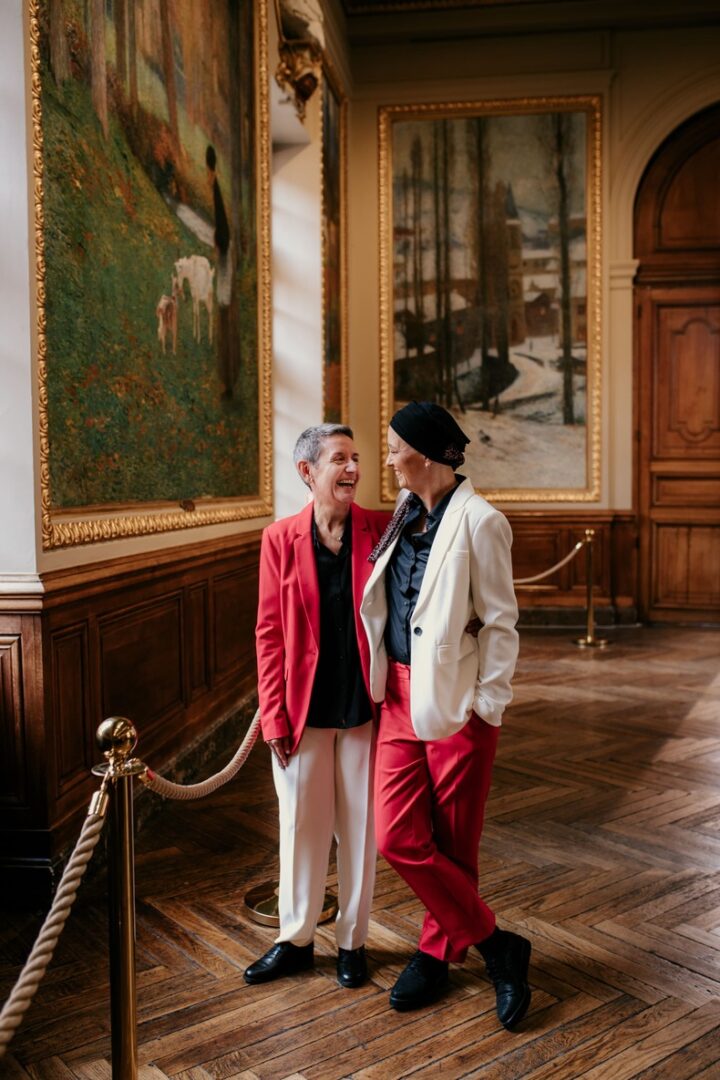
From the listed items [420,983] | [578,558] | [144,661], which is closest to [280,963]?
[420,983]

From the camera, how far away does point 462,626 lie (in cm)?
272

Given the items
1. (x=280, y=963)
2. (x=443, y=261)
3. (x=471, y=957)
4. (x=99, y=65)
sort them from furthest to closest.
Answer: (x=443, y=261), (x=99, y=65), (x=471, y=957), (x=280, y=963)

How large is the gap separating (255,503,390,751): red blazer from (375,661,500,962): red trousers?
0.74 feet

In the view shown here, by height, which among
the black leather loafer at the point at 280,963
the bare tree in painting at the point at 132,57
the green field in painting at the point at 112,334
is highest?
the bare tree in painting at the point at 132,57

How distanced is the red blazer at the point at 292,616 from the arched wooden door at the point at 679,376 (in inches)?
325

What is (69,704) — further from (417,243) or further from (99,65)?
(417,243)

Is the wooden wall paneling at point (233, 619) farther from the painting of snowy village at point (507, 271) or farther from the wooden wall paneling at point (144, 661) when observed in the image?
the painting of snowy village at point (507, 271)

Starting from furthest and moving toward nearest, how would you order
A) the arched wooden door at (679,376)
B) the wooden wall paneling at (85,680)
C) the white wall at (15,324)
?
the arched wooden door at (679,376), the wooden wall paneling at (85,680), the white wall at (15,324)

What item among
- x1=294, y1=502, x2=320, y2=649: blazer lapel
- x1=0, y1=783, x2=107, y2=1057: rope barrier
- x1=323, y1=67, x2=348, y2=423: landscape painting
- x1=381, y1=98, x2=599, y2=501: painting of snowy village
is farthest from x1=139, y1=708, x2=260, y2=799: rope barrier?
x1=381, y1=98, x2=599, y2=501: painting of snowy village

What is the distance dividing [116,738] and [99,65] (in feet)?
10.0

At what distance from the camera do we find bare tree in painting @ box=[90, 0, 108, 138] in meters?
4.05

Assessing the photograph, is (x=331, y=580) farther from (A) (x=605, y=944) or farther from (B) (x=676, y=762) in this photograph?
(B) (x=676, y=762)

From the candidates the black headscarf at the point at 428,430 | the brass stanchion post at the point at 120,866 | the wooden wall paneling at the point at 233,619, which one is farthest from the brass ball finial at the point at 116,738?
the wooden wall paneling at the point at 233,619

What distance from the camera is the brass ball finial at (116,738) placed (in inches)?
88.9
